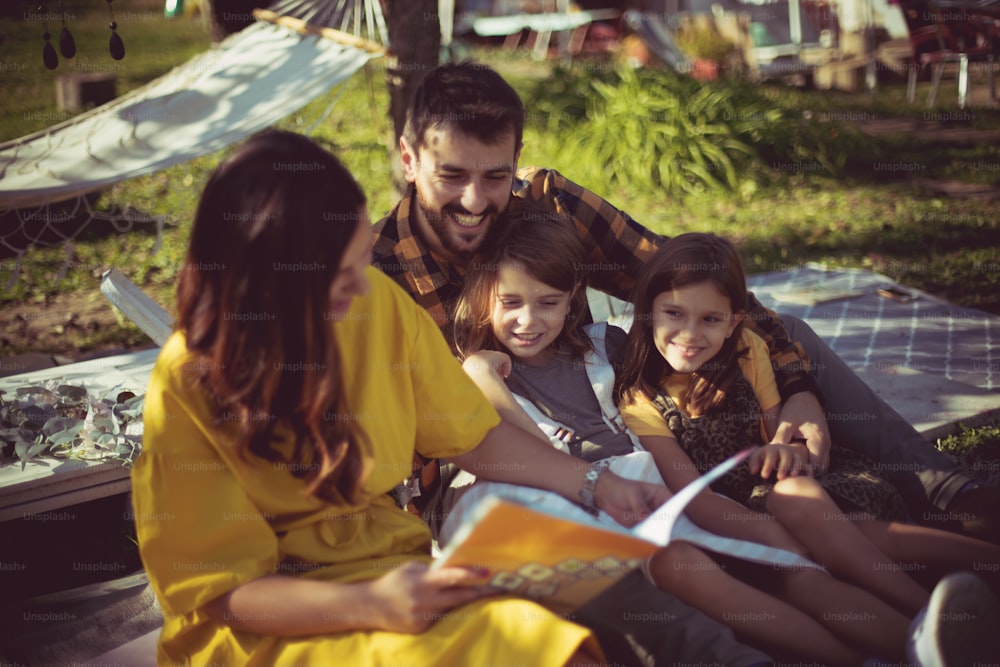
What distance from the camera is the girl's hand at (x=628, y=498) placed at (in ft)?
6.64

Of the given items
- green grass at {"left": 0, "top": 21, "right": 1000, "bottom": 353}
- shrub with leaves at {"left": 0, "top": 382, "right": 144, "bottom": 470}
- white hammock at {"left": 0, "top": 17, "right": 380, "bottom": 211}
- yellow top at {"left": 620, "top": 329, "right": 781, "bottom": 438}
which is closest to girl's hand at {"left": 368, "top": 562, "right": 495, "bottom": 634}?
yellow top at {"left": 620, "top": 329, "right": 781, "bottom": 438}

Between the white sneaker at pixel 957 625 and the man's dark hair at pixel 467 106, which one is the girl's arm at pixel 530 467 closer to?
the white sneaker at pixel 957 625

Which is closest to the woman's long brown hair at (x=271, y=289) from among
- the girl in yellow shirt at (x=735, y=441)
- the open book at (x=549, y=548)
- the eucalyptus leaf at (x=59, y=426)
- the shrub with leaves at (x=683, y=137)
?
the open book at (x=549, y=548)

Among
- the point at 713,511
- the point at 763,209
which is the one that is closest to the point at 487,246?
the point at 713,511

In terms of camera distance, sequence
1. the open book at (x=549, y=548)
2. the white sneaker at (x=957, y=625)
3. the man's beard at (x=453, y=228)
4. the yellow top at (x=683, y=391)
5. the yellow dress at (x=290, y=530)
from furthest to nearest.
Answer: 1. the man's beard at (x=453, y=228)
2. the yellow top at (x=683, y=391)
3. the white sneaker at (x=957, y=625)
4. the yellow dress at (x=290, y=530)
5. the open book at (x=549, y=548)

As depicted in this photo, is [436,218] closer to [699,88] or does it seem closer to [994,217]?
[994,217]

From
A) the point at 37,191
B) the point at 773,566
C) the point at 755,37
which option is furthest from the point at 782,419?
the point at 755,37

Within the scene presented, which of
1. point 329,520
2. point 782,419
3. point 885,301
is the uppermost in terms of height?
point 329,520

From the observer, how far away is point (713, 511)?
2424 mm

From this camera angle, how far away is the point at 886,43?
1177cm

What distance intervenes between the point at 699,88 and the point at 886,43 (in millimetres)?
5080

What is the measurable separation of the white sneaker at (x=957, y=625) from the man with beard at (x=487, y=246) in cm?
65

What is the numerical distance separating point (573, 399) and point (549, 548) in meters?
1.05

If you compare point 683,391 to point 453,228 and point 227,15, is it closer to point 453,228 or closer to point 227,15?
point 453,228
